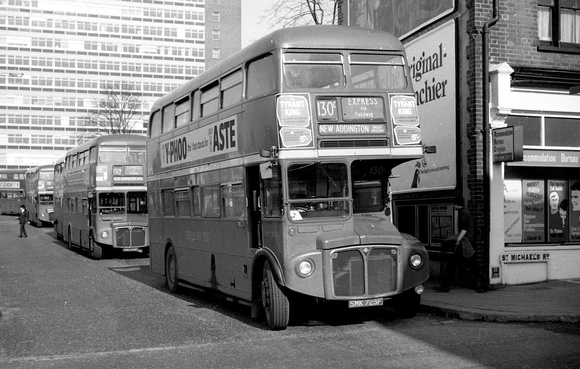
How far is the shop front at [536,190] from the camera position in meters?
14.1

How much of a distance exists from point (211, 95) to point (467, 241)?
17.5 ft

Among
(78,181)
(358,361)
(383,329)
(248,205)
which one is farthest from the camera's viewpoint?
(78,181)

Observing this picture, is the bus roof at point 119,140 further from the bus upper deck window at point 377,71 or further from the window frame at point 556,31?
the bus upper deck window at point 377,71

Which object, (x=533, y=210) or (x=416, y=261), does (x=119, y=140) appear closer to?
(x=533, y=210)

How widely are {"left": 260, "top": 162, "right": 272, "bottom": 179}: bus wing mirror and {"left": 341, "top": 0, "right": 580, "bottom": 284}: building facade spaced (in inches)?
194

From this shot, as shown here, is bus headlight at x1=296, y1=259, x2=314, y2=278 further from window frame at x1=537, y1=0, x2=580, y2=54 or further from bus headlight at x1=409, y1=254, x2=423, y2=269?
window frame at x1=537, y1=0, x2=580, y2=54

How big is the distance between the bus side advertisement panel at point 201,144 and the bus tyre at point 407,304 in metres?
3.52

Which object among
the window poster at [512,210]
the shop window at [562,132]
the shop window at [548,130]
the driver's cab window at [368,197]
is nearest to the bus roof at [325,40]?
the driver's cab window at [368,197]

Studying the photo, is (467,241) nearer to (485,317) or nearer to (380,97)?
(485,317)

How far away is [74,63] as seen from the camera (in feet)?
277

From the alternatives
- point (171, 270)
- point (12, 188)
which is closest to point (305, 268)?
point (171, 270)

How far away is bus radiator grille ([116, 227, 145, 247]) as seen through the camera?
24.3m

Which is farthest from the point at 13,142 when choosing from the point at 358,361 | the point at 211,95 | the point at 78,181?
the point at 358,361

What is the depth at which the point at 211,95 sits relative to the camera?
13.4m
